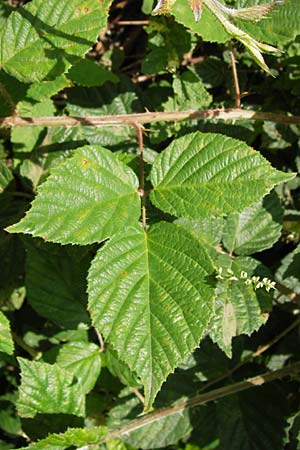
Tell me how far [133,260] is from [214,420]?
107 cm

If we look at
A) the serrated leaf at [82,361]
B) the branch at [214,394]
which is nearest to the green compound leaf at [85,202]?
the serrated leaf at [82,361]

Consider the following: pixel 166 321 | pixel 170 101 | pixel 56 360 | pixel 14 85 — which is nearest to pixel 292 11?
pixel 170 101

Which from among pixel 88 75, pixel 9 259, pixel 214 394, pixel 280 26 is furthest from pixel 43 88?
pixel 214 394

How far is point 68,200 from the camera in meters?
1.62

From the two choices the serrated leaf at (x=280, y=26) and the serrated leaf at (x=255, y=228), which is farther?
the serrated leaf at (x=255, y=228)

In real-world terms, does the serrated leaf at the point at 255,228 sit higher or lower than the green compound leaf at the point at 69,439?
higher

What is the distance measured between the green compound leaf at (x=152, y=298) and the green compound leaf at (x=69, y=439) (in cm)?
41

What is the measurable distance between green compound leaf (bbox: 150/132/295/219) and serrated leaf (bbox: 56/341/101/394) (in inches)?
32.3

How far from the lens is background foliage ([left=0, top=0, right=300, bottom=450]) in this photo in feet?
5.28

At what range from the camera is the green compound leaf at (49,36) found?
1814 millimetres

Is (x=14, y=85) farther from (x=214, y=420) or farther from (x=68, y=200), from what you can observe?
(x=214, y=420)

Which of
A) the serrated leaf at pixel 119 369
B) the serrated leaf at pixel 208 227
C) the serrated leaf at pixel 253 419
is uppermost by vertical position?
the serrated leaf at pixel 208 227

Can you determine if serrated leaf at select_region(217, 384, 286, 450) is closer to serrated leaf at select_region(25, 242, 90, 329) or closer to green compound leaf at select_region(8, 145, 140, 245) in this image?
serrated leaf at select_region(25, 242, 90, 329)

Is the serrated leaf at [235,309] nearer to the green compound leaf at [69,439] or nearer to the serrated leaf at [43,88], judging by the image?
the green compound leaf at [69,439]
